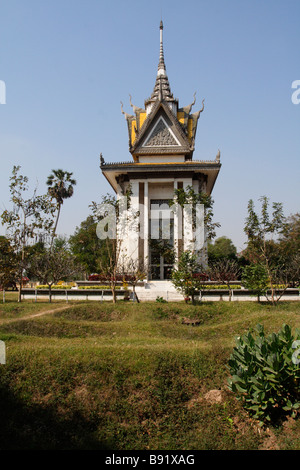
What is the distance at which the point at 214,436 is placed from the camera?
6.41m

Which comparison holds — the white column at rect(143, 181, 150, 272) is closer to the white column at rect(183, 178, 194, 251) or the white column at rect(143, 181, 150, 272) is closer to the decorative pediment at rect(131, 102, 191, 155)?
the white column at rect(183, 178, 194, 251)

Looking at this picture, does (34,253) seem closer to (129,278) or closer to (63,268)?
(63,268)

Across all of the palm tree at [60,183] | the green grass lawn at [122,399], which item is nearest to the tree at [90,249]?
the palm tree at [60,183]

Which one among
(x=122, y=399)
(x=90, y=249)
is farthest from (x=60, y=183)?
(x=122, y=399)

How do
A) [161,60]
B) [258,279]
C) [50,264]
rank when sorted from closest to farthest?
1. [258,279]
2. [50,264]
3. [161,60]

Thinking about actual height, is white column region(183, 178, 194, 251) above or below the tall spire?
below

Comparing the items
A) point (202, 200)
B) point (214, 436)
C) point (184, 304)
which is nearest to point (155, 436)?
point (214, 436)

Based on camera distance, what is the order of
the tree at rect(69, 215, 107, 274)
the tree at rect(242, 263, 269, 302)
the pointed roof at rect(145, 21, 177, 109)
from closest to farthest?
the tree at rect(242, 263, 269, 302)
the pointed roof at rect(145, 21, 177, 109)
the tree at rect(69, 215, 107, 274)

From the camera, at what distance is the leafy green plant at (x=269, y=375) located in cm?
614

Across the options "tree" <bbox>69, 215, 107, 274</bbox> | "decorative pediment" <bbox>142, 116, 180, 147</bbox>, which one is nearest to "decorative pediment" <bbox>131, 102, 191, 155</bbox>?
"decorative pediment" <bbox>142, 116, 180, 147</bbox>

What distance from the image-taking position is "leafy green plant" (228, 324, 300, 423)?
614cm

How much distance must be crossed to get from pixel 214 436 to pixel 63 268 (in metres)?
12.6

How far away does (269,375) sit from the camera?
20.3ft

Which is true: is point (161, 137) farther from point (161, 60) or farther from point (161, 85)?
point (161, 60)
